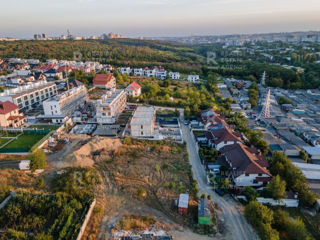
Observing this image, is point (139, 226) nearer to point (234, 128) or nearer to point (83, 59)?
point (234, 128)

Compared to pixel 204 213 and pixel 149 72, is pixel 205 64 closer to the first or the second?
pixel 149 72

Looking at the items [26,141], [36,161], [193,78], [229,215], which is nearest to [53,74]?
[26,141]

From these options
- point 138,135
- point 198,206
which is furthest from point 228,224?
point 138,135

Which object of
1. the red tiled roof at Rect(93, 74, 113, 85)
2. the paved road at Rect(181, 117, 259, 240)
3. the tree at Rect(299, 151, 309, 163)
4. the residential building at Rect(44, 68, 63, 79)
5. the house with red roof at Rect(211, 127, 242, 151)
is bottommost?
the paved road at Rect(181, 117, 259, 240)

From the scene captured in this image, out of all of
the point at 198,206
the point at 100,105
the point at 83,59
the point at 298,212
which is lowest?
the point at 298,212

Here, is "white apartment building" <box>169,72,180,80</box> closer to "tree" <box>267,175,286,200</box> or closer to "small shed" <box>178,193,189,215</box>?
"tree" <box>267,175,286,200</box>

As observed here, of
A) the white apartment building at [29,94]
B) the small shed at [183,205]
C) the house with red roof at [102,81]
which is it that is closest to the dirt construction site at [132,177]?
the small shed at [183,205]

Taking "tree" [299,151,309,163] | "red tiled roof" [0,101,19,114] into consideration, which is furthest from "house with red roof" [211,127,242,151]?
"red tiled roof" [0,101,19,114]
